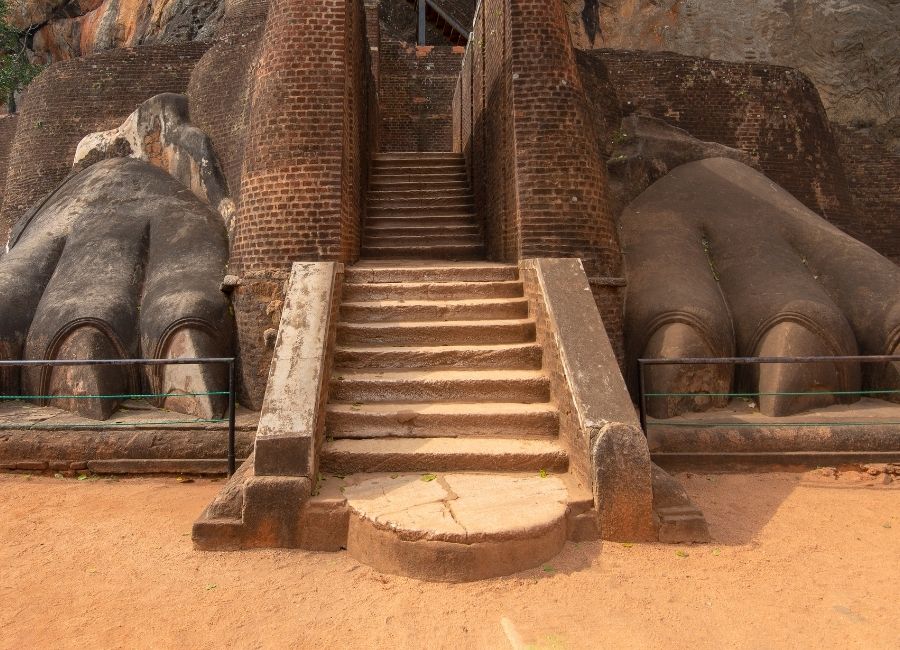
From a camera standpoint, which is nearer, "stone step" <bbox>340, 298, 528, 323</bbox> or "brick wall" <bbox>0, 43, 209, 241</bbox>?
"stone step" <bbox>340, 298, 528, 323</bbox>

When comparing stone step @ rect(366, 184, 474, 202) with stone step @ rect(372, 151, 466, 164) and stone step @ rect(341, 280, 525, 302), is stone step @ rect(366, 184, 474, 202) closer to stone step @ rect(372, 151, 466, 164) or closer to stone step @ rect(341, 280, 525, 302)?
stone step @ rect(372, 151, 466, 164)

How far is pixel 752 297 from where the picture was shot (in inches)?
269

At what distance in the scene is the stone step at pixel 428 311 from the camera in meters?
5.50

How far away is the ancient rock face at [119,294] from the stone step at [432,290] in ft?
5.44

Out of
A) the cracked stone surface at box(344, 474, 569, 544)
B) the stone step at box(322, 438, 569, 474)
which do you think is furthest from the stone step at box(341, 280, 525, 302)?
the cracked stone surface at box(344, 474, 569, 544)

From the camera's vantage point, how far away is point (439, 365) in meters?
5.06

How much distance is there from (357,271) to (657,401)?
3.44 m

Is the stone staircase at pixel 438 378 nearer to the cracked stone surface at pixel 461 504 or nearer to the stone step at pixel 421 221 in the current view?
the cracked stone surface at pixel 461 504

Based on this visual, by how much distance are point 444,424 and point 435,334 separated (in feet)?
3.48

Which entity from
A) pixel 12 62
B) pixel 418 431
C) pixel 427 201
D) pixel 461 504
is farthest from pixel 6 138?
pixel 461 504

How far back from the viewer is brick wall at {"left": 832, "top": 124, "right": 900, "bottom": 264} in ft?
37.4

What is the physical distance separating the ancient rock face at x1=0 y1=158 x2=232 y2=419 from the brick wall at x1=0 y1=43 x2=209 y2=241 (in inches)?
99.1

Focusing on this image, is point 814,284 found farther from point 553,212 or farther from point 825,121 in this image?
point 825,121

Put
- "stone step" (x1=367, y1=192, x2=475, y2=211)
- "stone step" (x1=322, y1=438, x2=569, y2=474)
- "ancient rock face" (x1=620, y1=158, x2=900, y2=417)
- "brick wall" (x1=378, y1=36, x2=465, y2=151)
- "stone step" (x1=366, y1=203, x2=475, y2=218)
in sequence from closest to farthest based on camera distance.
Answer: "stone step" (x1=322, y1=438, x2=569, y2=474)
"ancient rock face" (x1=620, y1=158, x2=900, y2=417)
"stone step" (x1=366, y1=203, x2=475, y2=218)
"stone step" (x1=367, y1=192, x2=475, y2=211)
"brick wall" (x1=378, y1=36, x2=465, y2=151)
